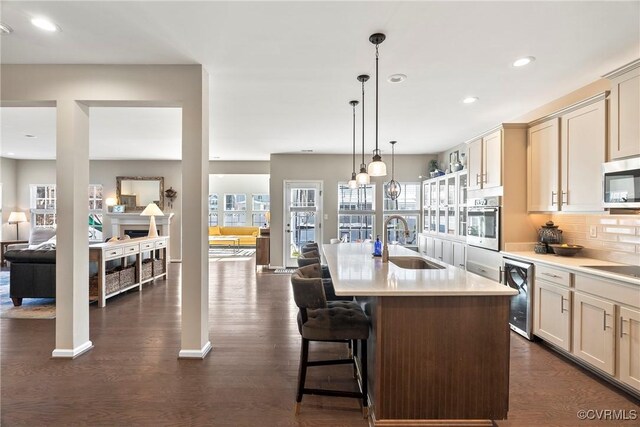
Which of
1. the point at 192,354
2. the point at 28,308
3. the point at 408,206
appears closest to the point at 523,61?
the point at 192,354

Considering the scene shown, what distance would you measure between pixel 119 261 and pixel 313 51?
14.7 ft

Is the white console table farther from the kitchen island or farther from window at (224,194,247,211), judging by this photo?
window at (224,194,247,211)

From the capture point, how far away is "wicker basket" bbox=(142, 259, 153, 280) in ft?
17.6

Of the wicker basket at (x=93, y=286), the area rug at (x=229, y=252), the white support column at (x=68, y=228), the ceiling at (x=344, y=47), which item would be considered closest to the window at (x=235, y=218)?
the area rug at (x=229, y=252)

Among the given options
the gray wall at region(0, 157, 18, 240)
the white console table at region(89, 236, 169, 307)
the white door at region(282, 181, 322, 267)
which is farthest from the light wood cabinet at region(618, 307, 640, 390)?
the gray wall at region(0, 157, 18, 240)

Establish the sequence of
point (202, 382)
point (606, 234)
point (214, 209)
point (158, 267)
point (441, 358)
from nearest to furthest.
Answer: point (441, 358), point (202, 382), point (606, 234), point (158, 267), point (214, 209)

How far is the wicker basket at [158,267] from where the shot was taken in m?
5.70

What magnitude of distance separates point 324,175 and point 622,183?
523 cm

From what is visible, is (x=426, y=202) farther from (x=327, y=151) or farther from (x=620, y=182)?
(x=620, y=182)

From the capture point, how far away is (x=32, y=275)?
14.0 feet

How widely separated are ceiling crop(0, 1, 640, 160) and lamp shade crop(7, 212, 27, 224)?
5159mm

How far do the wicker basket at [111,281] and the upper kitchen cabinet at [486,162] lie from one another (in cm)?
525

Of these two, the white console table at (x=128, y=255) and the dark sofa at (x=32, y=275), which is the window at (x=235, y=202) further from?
the dark sofa at (x=32, y=275)

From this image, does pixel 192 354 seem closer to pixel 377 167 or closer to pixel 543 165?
pixel 377 167
